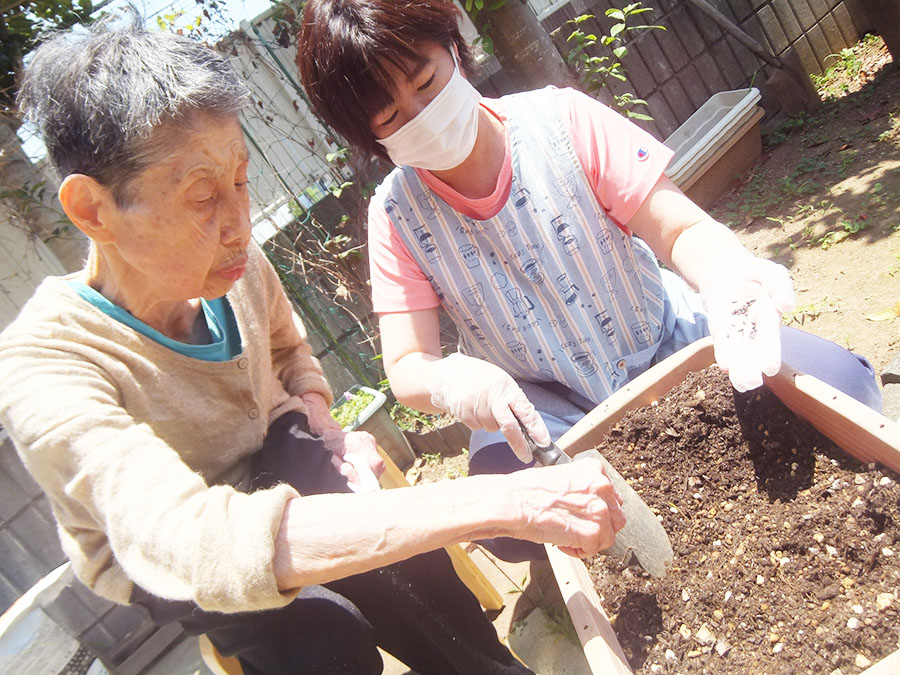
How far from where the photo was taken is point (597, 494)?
1208 millimetres

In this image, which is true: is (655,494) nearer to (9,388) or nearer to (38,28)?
(9,388)

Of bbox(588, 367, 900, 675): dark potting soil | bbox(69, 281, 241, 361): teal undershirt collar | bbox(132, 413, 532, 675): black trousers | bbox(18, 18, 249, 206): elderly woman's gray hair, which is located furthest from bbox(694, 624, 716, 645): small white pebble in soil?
bbox(18, 18, 249, 206): elderly woman's gray hair

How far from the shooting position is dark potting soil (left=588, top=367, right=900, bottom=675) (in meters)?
1.08

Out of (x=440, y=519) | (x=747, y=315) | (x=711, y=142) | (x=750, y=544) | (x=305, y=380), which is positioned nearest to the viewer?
(x=440, y=519)

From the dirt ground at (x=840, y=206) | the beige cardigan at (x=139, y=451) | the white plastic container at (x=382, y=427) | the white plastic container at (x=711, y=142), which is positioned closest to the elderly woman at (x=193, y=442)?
the beige cardigan at (x=139, y=451)

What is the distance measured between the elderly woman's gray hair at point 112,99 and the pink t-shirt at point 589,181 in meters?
0.69

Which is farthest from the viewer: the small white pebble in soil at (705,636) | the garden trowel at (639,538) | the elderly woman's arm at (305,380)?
the elderly woman's arm at (305,380)

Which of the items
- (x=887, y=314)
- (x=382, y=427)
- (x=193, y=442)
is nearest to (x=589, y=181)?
(x=193, y=442)

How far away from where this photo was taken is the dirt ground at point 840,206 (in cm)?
296

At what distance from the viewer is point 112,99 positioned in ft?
3.92

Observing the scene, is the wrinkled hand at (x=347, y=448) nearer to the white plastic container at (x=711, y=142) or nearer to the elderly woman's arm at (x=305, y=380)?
the elderly woman's arm at (x=305, y=380)

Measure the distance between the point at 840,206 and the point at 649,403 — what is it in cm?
299

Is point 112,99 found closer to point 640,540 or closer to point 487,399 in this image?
point 487,399

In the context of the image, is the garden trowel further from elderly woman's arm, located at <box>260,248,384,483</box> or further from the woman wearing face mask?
elderly woman's arm, located at <box>260,248,384,483</box>
